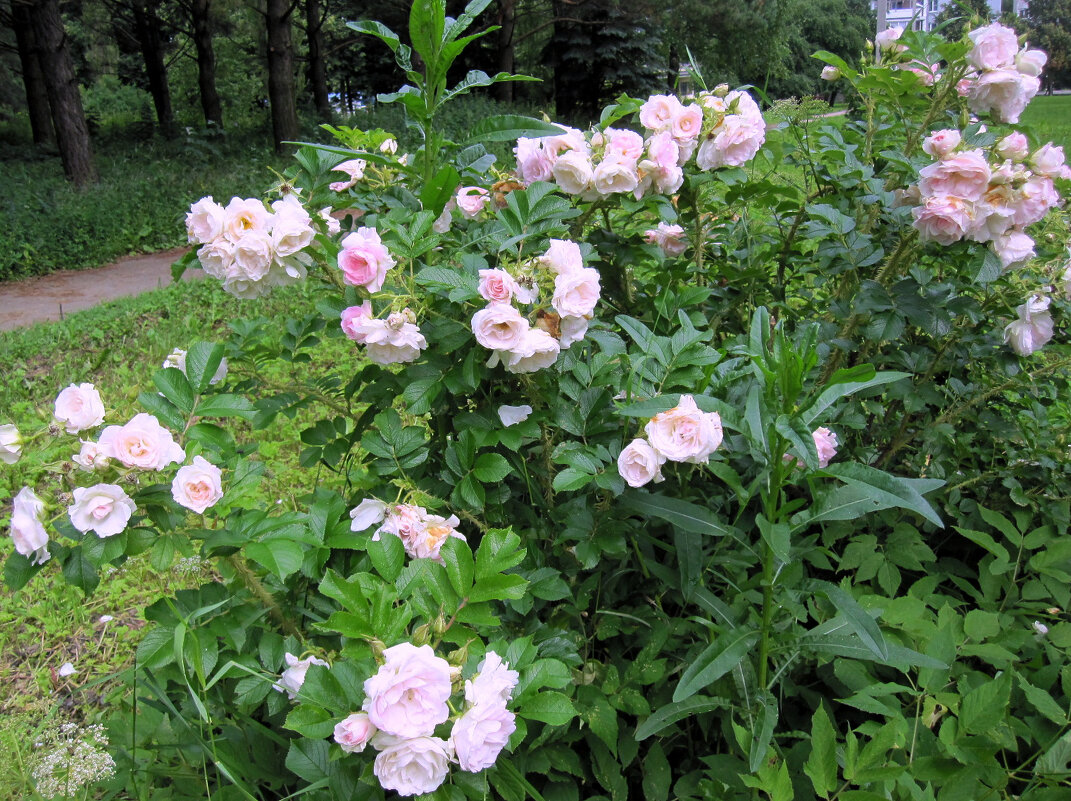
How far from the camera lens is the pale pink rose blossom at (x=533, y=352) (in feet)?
3.70

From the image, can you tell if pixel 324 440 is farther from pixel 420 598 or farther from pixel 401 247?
pixel 420 598

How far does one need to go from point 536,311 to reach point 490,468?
0.28 m

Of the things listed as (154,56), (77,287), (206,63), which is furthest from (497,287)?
(154,56)

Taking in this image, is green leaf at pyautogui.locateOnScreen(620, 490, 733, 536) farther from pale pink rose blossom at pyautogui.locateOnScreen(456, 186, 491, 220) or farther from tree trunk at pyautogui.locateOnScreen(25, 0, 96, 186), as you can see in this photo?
tree trunk at pyautogui.locateOnScreen(25, 0, 96, 186)

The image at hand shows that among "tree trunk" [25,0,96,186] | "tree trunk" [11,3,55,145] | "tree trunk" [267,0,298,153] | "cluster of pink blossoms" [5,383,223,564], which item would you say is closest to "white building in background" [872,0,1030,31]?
"cluster of pink blossoms" [5,383,223,564]

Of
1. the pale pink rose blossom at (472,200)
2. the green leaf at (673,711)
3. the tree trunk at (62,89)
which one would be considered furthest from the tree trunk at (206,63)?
the green leaf at (673,711)

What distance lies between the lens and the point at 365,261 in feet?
4.00

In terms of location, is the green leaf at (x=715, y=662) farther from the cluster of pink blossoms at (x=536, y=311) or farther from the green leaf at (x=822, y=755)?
the cluster of pink blossoms at (x=536, y=311)

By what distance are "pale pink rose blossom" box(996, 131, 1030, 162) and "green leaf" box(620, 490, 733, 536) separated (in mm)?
933

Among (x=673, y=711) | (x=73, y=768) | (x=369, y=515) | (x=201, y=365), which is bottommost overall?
(x=73, y=768)

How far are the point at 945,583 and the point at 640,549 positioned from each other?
0.99 m

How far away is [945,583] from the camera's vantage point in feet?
6.31

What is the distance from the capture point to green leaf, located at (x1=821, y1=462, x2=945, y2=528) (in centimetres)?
96

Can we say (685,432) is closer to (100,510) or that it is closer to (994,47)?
(100,510)
